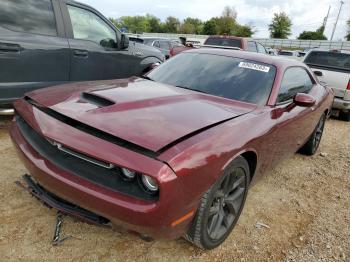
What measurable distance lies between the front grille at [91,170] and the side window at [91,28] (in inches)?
125

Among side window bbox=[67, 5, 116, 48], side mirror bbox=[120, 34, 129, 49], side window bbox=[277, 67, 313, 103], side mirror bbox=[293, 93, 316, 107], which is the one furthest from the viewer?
side mirror bbox=[120, 34, 129, 49]

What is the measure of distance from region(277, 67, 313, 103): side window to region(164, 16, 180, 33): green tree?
93770 mm

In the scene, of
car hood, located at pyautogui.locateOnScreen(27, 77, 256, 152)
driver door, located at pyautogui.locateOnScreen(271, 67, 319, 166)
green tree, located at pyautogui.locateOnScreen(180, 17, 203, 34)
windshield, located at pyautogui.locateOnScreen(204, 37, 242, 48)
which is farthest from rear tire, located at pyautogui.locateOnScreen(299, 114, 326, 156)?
green tree, located at pyautogui.locateOnScreen(180, 17, 203, 34)

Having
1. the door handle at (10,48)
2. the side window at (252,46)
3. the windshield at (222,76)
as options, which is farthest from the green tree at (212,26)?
the windshield at (222,76)

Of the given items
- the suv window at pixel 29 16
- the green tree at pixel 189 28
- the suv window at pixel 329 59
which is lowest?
the green tree at pixel 189 28

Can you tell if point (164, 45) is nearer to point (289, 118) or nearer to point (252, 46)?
point (252, 46)

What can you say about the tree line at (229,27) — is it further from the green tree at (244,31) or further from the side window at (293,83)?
the side window at (293,83)

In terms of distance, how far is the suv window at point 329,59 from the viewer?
323 inches

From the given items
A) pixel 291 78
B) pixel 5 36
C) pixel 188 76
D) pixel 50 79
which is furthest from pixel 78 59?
pixel 291 78

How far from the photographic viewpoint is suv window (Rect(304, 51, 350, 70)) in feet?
26.9

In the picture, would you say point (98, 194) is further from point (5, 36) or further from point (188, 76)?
point (5, 36)

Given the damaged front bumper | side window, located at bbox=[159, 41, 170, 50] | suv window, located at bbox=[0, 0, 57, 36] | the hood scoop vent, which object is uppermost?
suv window, located at bbox=[0, 0, 57, 36]

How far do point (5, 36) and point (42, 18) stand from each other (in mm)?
704

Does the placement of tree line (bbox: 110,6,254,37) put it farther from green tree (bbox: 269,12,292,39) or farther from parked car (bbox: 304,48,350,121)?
parked car (bbox: 304,48,350,121)
